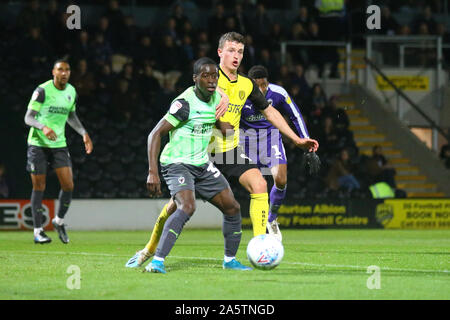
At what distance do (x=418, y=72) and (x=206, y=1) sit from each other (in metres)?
6.18

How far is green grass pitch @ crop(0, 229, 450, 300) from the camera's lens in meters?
6.46

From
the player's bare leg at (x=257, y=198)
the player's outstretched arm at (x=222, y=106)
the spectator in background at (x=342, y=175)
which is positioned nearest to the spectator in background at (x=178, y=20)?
the spectator in background at (x=342, y=175)

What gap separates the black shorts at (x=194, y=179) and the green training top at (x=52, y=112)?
14.7 ft

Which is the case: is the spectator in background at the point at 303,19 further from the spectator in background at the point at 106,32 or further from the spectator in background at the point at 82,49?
the spectator in background at the point at 82,49

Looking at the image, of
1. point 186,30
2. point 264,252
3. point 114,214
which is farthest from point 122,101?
point 264,252

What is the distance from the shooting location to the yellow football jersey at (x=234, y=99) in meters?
8.81

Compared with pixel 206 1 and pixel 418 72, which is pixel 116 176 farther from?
pixel 418 72

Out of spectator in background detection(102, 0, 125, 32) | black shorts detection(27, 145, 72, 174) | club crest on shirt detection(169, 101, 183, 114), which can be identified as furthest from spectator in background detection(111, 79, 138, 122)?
club crest on shirt detection(169, 101, 183, 114)

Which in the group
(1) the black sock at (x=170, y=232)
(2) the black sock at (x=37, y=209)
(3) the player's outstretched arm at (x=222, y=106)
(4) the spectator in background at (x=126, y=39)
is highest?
(4) the spectator in background at (x=126, y=39)

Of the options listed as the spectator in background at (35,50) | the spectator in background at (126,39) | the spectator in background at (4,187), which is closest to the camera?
the spectator in background at (4,187)

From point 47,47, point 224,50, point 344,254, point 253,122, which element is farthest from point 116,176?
point 224,50

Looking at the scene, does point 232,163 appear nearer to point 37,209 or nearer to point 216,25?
point 37,209

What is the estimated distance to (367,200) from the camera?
17.9m

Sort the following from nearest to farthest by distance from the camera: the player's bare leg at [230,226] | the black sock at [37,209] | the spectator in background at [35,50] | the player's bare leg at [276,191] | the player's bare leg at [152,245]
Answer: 1. the player's bare leg at [230,226]
2. the player's bare leg at [152,245]
3. the player's bare leg at [276,191]
4. the black sock at [37,209]
5. the spectator in background at [35,50]
